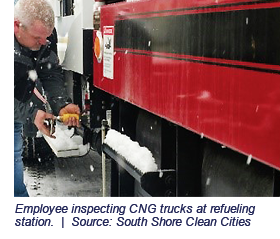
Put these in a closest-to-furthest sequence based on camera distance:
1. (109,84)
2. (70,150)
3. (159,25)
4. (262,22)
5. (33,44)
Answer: (262,22) → (159,25) → (109,84) → (33,44) → (70,150)

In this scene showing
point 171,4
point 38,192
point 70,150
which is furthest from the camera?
point 38,192

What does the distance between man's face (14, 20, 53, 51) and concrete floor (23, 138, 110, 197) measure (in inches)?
58.2

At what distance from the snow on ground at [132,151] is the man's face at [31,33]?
0.84m

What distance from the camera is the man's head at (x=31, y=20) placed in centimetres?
324

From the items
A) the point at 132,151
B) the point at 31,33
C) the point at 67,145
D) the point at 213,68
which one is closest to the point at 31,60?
the point at 31,33

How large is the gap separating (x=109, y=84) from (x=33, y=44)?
95cm

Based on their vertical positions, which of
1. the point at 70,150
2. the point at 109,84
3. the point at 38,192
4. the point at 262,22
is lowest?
the point at 38,192

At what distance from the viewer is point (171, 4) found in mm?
1822

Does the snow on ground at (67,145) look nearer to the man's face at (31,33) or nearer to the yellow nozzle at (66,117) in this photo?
the yellow nozzle at (66,117)

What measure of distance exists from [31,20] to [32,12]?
5cm

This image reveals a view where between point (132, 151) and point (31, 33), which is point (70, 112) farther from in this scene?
point (132, 151)

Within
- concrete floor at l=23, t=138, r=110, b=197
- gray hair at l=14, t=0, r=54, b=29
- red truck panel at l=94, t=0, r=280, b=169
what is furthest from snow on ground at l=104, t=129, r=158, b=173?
concrete floor at l=23, t=138, r=110, b=197
